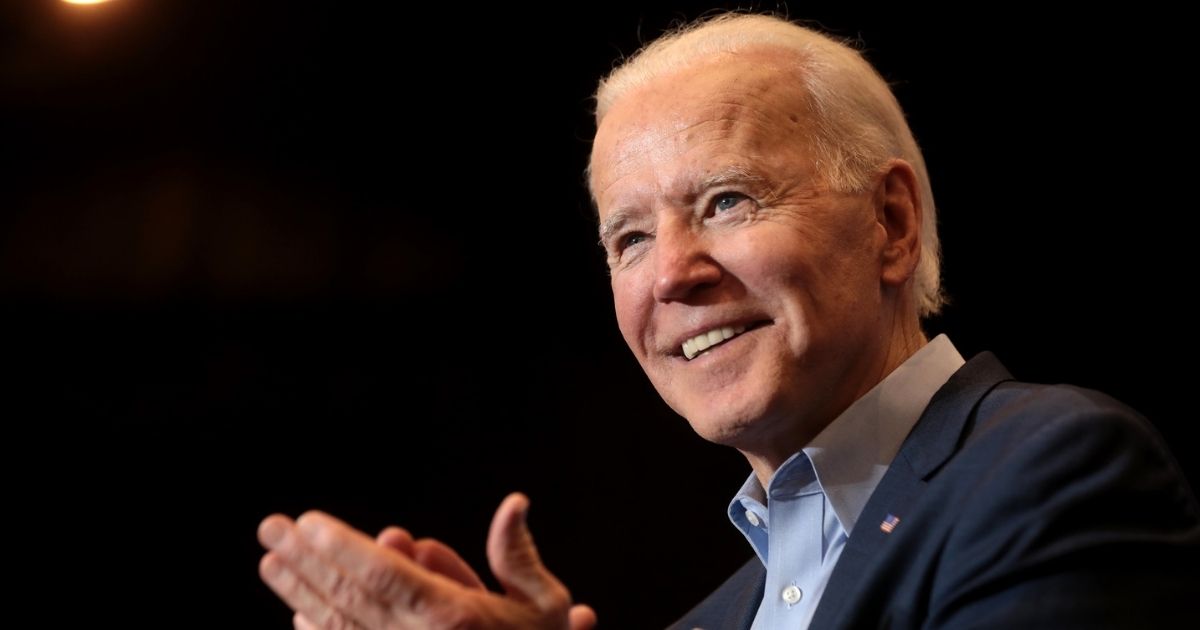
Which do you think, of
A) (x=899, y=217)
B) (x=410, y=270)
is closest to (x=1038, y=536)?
(x=899, y=217)

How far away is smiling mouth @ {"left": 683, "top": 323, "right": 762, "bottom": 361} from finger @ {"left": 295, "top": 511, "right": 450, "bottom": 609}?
784mm

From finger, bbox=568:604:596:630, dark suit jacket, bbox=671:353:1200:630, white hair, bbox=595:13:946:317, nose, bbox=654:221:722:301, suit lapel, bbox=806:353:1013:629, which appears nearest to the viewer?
dark suit jacket, bbox=671:353:1200:630

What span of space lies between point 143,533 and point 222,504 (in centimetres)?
25

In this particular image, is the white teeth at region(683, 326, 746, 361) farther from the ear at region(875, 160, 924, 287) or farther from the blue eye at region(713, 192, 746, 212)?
the ear at region(875, 160, 924, 287)

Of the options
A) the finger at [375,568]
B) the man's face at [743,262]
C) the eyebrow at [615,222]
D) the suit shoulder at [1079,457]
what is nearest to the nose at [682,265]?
the man's face at [743,262]

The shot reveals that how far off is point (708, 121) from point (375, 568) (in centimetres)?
105

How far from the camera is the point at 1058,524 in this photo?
135cm

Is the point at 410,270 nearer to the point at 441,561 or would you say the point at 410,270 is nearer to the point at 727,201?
the point at 727,201

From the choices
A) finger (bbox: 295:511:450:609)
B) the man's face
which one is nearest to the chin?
the man's face

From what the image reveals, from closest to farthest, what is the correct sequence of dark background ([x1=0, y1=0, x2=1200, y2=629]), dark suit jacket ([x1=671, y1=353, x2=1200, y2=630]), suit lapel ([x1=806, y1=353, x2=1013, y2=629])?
dark suit jacket ([x1=671, y1=353, x2=1200, y2=630]) < suit lapel ([x1=806, y1=353, x2=1013, y2=629]) < dark background ([x1=0, y1=0, x2=1200, y2=629])

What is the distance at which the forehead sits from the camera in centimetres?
194

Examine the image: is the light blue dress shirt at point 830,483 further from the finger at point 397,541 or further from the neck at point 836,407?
the finger at point 397,541

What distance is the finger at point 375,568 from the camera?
3.99 feet

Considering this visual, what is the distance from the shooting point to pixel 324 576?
1.25 m
